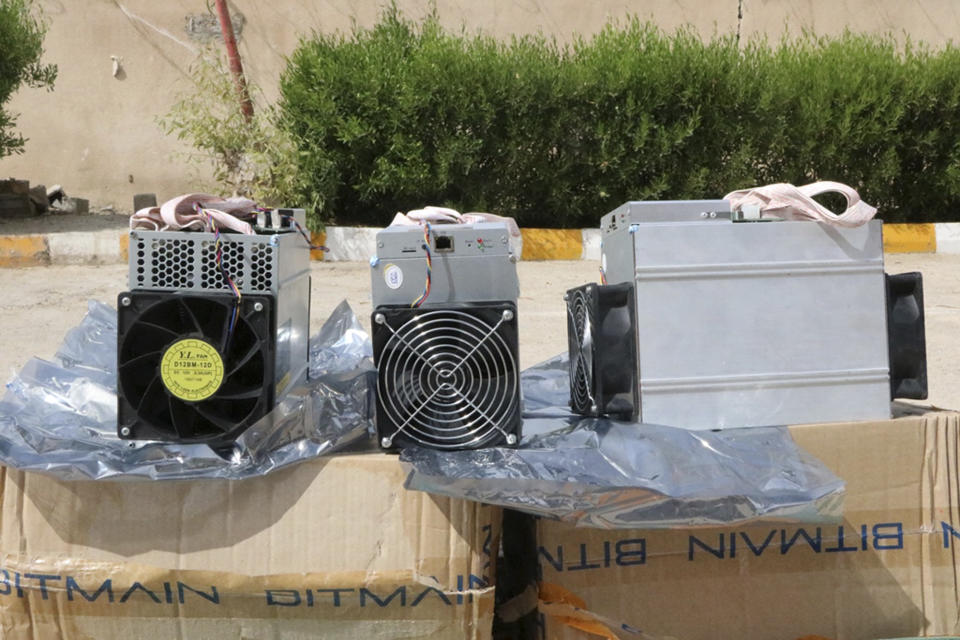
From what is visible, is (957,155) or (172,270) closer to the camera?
(172,270)

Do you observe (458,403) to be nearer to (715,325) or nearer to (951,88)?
(715,325)

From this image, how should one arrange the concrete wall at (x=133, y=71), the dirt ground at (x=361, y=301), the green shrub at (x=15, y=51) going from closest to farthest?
the dirt ground at (x=361, y=301) → the green shrub at (x=15, y=51) → the concrete wall at (x=133, y=71)

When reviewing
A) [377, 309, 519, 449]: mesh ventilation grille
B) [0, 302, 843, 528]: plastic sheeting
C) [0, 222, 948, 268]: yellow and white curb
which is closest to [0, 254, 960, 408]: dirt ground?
[0, 222, 948, 268]: yellow and white curb

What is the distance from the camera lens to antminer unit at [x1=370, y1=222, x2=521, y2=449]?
204cm

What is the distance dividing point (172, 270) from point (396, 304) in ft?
1.57

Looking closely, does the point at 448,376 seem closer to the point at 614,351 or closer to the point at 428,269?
the point at 428,269

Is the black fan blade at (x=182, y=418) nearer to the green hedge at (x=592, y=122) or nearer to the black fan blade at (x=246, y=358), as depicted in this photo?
the black fan blade at (x=246, y=358)

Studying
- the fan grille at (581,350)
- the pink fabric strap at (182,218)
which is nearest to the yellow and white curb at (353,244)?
the fan grille at (581,350)

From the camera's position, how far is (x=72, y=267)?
717 cm

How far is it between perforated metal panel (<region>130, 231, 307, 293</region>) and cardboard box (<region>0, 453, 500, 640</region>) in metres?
0.42

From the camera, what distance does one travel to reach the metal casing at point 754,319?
2166 millimetres

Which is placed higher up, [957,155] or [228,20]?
[228,20]

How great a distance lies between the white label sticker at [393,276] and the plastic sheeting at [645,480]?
36 centimetres

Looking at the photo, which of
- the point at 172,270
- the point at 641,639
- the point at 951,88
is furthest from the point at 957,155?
the point at 172,270
